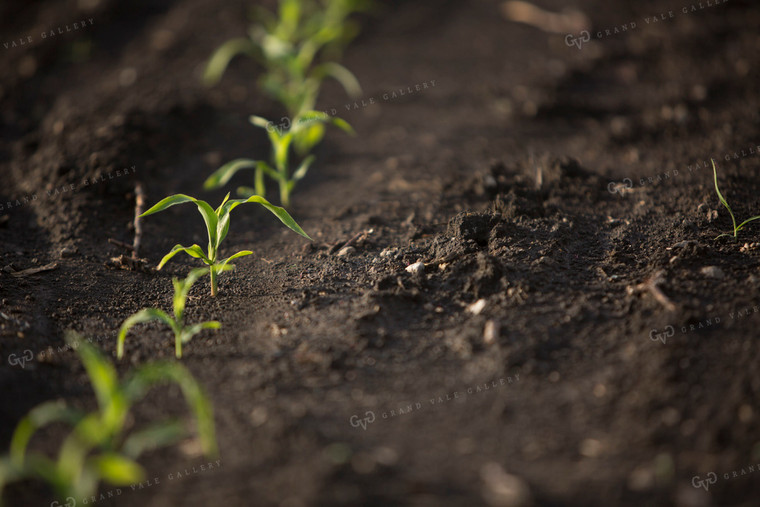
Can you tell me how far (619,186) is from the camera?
325 centimetres

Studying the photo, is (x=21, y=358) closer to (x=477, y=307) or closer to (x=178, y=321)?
(x=178, y=321)

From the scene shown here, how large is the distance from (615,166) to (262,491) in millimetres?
2804

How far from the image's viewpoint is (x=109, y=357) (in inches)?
88.7

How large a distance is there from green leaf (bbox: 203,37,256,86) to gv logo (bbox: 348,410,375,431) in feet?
10.9

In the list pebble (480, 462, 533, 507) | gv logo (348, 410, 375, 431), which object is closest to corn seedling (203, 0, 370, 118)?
gv logo (348, 410, 375, 431)

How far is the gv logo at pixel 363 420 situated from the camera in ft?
6.32


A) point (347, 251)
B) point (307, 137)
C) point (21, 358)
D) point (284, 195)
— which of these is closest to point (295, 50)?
point (307, 137)

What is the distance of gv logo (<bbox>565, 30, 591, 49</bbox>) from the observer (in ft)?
16.1

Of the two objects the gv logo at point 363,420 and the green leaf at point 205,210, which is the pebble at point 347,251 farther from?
the gv logo at point 363,420

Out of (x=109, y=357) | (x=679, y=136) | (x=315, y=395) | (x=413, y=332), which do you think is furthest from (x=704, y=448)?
(x=679, y=136)

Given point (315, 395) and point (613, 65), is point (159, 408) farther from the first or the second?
point (613, 65)

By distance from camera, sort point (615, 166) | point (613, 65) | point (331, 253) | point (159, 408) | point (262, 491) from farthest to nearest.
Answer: point (613, 65), point (615, 166), point (331, 253), point (159, 408), point (262, 491)

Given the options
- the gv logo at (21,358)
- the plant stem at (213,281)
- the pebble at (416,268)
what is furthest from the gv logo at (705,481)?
the gv logo at (21,358)

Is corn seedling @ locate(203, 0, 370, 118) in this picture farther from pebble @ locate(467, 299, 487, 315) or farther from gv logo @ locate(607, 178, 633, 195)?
pebble @ locate(467, 299, 487, 315)
